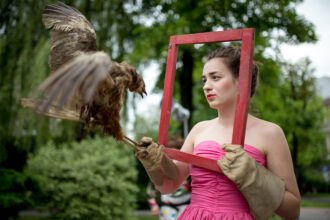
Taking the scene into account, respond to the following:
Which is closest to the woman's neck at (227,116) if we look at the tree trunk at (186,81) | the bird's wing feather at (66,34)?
the bird's wing feather at (66,34)

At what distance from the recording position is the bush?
22.1 ft

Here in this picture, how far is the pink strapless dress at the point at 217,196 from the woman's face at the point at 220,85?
0.18m

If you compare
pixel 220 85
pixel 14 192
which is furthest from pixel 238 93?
pixel 14 192

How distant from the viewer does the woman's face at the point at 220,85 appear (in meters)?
1.78

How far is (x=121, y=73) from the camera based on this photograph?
1776 mm

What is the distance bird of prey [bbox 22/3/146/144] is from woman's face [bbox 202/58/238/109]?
0.32 metres

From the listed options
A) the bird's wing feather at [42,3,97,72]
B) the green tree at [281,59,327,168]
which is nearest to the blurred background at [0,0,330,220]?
the bird's wing feather at [42,3,97,72]

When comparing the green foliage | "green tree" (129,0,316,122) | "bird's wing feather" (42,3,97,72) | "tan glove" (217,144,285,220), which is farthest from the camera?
the green foliage

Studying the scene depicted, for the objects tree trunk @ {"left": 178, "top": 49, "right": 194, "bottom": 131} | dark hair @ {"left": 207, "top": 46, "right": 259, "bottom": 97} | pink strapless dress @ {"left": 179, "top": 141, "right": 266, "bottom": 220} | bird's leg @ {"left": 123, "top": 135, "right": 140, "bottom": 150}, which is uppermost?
tree trunk @ {"left": 178, "top": 49, "right": 194, "bottom": 131}

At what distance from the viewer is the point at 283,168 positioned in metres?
1.69

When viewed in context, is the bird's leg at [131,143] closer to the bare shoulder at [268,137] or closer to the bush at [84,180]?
the bare shoulder at [268,137]

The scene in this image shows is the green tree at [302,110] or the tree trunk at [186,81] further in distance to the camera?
the green tree at [302,110]

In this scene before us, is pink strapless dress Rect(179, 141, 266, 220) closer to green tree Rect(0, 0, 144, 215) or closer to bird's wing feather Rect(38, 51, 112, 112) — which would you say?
bird's wing feather Rect(38, 51, 112, 112)

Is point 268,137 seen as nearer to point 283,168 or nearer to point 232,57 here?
point 283,168
